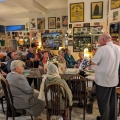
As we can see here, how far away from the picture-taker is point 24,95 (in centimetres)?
252

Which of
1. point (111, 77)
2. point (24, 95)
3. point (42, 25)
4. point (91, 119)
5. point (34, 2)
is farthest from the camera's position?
point (42, 25)

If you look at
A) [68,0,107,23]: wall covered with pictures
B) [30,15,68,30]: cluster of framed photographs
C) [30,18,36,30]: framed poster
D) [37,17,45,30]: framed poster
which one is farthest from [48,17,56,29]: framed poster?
[68,0,107,23]: wall covered with pictures

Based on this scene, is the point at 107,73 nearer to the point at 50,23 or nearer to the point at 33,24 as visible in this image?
the point at 50,23

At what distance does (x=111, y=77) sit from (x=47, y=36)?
7856mm

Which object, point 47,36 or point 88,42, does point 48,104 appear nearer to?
point 88,42

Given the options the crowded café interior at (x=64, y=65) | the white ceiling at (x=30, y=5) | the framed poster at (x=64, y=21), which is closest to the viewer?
the crowded café interior at (x=64, y=65)

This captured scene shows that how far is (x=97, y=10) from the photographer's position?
631 centimetres

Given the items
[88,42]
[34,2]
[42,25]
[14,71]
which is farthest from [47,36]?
[14,71]

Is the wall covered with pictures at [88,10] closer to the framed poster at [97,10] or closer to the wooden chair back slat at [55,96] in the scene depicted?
the framed poster at [97,10]

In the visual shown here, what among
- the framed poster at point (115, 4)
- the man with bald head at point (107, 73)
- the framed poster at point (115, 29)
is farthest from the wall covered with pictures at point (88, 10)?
the man with bald head at point (107, 73)

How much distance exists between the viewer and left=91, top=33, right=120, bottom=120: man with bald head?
2.33 meters

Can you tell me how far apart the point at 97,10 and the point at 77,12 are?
2.76 ft

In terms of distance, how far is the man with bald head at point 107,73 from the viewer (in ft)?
7.63

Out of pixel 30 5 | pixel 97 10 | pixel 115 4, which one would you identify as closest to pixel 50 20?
pixel 30 5
